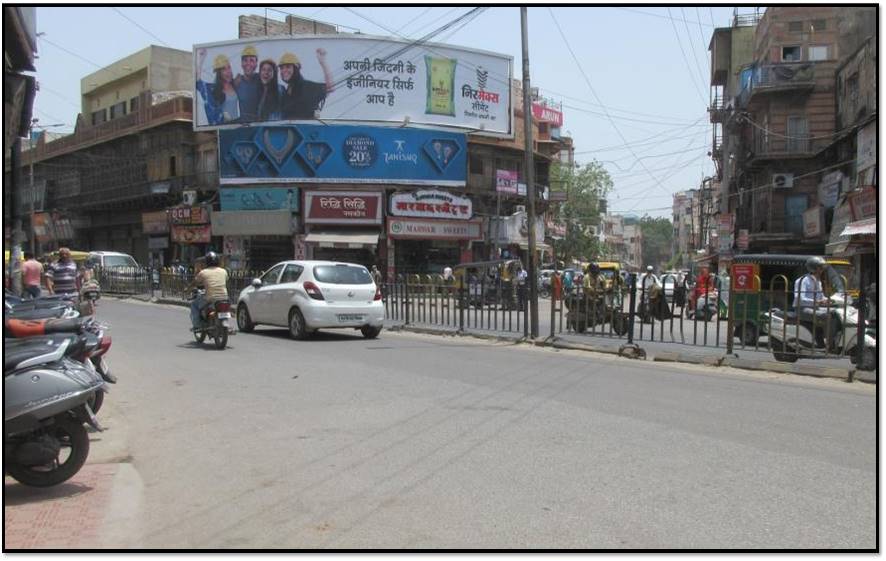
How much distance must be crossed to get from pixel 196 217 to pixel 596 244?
136ft

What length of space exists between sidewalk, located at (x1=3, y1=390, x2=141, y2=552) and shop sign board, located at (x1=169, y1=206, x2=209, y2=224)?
3544 centimetres

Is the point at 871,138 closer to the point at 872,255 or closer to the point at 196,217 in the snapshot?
the point at 872,255

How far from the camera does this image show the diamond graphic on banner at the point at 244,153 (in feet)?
124

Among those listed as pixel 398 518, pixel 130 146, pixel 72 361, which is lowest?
pixel 398 518

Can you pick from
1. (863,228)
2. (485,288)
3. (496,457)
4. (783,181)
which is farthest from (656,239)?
(496,457)

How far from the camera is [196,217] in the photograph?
4066 centimetres

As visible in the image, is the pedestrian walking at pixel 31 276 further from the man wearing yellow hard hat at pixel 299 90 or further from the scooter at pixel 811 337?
the man wearing yellow hard hat at pixel 299 90

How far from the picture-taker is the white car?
15219 mm

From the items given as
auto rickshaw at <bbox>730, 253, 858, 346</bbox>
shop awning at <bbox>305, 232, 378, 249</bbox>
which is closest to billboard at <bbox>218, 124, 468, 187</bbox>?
shop awning at <bbox>305, 232, 378, 249</bbox>

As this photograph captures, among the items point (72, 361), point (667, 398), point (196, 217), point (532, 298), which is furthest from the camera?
point (196, 217)

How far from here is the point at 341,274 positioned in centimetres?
1567

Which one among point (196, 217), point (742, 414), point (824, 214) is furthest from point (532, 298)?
point (196, 217)

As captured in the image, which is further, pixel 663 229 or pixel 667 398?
pixel 663 229

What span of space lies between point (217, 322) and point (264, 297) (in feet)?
9.90
